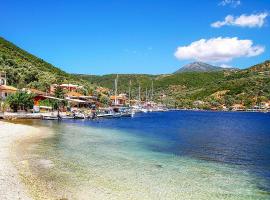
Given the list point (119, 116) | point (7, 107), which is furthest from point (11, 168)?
point (119, 116)

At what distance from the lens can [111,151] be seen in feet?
129

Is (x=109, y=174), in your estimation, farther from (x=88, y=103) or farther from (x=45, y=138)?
(x=88, y=103)

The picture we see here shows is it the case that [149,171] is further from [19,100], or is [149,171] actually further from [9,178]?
[19,100]

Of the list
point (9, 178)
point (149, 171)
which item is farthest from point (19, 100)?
point (9, 178)

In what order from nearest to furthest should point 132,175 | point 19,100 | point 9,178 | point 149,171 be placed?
point 9,178, point 132,175, point 149,171, point 19,100

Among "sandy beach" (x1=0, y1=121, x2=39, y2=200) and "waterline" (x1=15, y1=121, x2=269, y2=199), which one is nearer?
"sandy beach" (x1=0, y1=121, x2=39, y2=200)

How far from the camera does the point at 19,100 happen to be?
87.1 meters

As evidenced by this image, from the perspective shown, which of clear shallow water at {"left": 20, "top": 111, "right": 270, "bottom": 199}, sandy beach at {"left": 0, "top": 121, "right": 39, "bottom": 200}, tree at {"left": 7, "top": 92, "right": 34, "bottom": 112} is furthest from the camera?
tree at {"left": 7, "top": 92, "right": 34, "bottom": 112}

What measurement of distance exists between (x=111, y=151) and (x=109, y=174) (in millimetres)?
11234

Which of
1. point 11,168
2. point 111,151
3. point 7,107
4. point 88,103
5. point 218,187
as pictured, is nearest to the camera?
point 218,187

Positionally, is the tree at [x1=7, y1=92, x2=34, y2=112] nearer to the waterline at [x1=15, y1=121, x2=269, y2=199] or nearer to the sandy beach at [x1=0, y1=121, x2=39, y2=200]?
the sandy beach at [x1=0, y1=121, x2=39, y2=200]

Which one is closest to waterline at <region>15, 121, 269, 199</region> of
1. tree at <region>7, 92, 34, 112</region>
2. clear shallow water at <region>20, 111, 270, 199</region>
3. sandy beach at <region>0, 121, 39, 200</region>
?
clear shallow water at <region>20, 111, 270, 199</region>

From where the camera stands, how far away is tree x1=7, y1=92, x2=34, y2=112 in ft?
284

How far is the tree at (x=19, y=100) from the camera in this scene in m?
86.4
